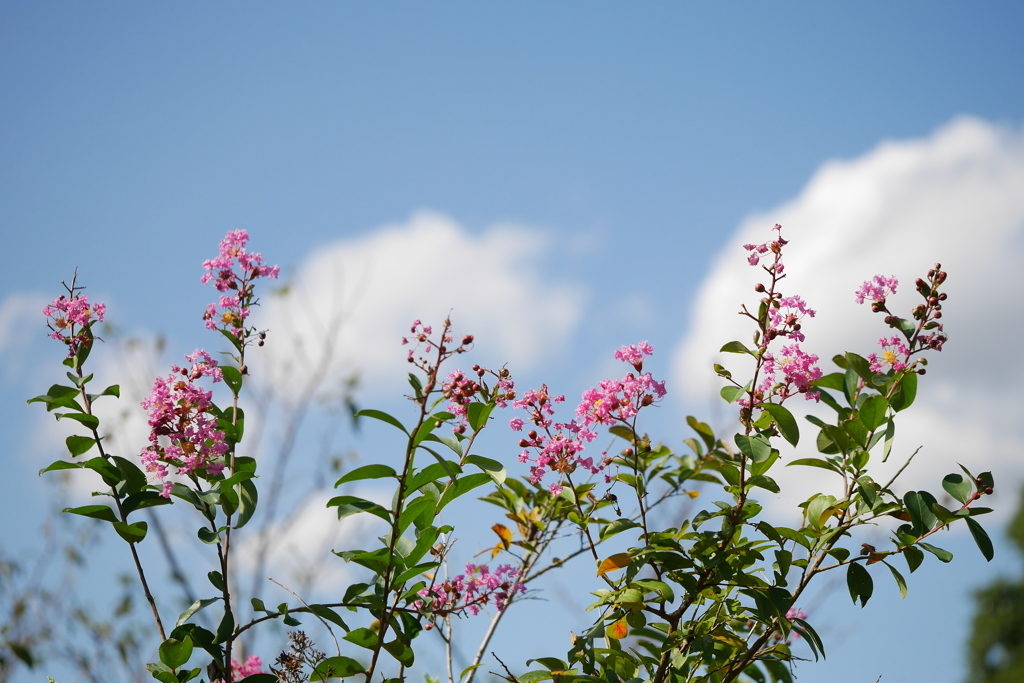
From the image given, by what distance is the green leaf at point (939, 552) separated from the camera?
52.6 inches

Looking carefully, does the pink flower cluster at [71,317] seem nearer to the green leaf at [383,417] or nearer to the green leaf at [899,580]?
the green leaf at [383,417]

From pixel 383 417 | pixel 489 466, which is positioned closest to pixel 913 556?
pixel 489 466

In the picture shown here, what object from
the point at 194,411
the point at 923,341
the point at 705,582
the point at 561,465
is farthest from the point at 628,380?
the point at 194,411

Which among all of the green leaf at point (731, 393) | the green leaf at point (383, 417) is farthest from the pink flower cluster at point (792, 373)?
the green leaf at point (383, 417)

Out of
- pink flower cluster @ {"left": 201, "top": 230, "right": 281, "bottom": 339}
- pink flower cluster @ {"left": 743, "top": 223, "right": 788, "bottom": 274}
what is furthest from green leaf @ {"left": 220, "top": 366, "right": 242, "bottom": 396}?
pink flower cluster @ {"left": 743, "top": 223, "right": 788, "bottom": 274}

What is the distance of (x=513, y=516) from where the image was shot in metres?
1.94

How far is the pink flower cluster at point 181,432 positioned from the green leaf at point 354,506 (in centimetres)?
24

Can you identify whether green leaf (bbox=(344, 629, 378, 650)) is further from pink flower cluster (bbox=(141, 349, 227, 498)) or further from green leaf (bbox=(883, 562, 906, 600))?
green leaf (bbox=(883, 562, 906, 600))

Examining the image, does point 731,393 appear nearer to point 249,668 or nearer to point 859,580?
point 859,580

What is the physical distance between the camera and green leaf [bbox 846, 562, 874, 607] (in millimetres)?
1420

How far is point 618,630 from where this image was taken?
5.08 ft

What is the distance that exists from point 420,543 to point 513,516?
626 millimetres

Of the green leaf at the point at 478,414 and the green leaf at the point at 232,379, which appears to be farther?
the green leaf at the point at 232,379

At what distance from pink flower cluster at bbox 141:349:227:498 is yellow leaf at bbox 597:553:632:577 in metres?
0.74
